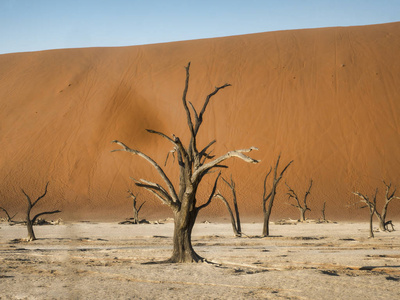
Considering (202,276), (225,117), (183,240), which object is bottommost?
(202,276)

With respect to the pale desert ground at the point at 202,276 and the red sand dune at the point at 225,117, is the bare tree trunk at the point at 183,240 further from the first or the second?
the red sand dune at the point at 225,117

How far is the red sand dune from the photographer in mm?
46031

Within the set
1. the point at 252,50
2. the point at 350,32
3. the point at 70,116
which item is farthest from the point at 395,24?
the point at 70,116

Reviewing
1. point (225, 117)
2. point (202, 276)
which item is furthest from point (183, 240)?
point (225, 117)

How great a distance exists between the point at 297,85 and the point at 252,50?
7.66 m

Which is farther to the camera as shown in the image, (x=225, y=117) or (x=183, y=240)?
(x=225, y=117)

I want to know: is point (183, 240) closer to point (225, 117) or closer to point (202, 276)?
point (202, 276)

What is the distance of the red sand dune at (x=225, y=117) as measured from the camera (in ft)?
151

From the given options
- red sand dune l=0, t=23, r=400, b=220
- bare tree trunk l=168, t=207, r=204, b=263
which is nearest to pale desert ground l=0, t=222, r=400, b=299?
bare tree trunk l=168, t=207, r=204, b=263

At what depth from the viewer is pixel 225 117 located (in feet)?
170

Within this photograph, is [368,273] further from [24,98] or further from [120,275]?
[24,98]

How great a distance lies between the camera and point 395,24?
61812 mm

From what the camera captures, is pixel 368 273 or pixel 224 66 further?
pixel 224 66

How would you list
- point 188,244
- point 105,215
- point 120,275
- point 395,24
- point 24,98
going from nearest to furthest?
point 120,275
point 188,244
point 105,215
point 24,98
point 395,24
